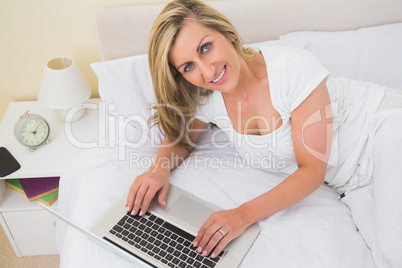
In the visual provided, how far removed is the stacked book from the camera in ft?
5.49

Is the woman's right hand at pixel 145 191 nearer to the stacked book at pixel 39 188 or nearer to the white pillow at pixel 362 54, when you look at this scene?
the stacked book at pixel 39 188

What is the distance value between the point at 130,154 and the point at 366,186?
33.7 inches

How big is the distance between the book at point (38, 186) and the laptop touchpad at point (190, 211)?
27.5 inches

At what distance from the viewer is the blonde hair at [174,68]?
1.16 meters

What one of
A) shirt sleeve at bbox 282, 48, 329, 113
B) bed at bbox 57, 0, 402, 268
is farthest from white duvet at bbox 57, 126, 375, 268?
shirt sleeve at bbox 282, 48, 329, 113

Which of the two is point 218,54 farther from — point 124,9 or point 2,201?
point 2,201

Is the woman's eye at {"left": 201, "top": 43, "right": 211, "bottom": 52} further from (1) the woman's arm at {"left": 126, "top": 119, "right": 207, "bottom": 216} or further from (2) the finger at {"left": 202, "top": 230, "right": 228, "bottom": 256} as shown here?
(2) the finger at {"left": 202, "top": 230, "right": 228, "bottom": 256}

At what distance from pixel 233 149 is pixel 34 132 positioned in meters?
0.83

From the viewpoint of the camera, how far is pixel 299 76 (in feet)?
4.04

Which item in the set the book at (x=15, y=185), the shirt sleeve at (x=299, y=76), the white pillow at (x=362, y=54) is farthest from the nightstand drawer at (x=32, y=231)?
the white pillow at (x=362, y=54)

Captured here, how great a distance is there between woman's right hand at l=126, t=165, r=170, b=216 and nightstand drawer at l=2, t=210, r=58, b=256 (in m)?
0.64

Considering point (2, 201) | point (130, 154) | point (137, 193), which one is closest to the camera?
point (137, 193)

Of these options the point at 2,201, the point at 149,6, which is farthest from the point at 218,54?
the point at 2,201

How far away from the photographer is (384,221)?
1.11 m
